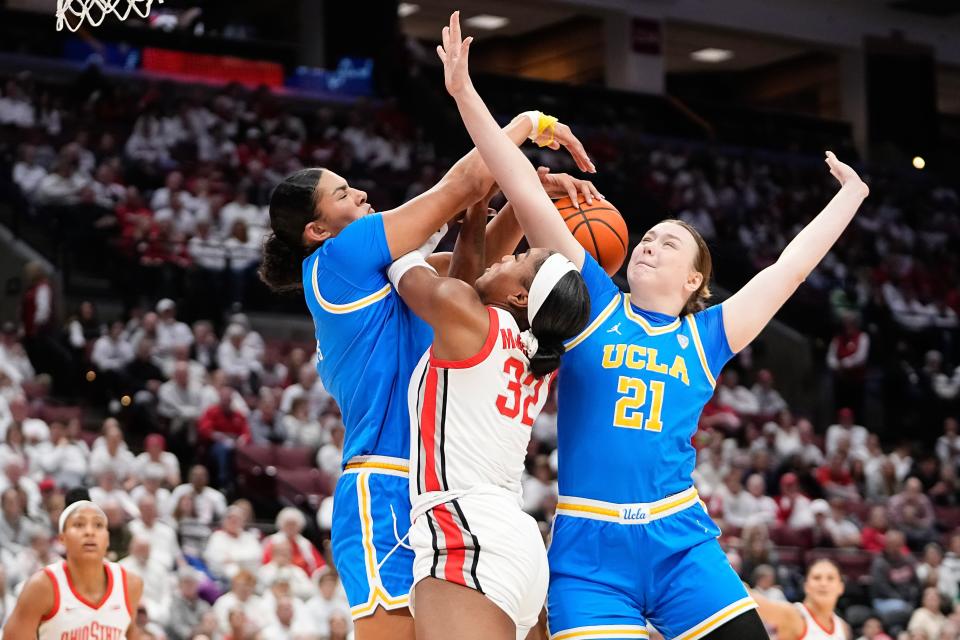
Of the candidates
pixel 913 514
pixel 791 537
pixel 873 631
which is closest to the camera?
pixel 873 631

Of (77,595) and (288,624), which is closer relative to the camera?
(77,595)

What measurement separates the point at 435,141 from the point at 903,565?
10205mm

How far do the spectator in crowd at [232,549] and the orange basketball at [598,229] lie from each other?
6.35 metres

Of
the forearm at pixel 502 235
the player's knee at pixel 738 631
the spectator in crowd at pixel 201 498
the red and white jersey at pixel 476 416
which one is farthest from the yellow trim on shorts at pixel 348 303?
the spectator in crowd at pixel 201 498

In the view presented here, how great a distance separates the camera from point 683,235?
14.7 ft

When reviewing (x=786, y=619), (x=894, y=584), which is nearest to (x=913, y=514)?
(x=894, y=584)

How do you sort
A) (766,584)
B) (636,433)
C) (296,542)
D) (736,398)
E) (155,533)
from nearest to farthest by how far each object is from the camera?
(636,433) < (155,533) < (296,542) < (766,584) < (736,398)

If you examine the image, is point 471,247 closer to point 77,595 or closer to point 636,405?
point 636,405

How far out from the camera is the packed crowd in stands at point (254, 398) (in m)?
10.6

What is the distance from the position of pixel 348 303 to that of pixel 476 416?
0.62m

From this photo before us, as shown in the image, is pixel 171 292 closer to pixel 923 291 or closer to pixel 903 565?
pixel 903 565

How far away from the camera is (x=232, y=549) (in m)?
10.6

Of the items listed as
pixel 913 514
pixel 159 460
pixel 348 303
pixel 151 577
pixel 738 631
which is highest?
pixel 348 303

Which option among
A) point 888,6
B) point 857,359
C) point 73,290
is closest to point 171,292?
point 73,290
